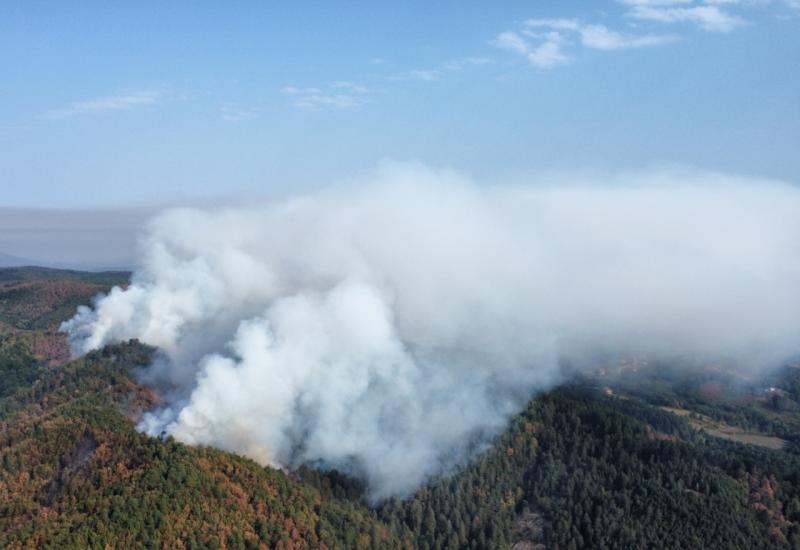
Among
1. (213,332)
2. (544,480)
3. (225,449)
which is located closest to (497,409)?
(544,480)

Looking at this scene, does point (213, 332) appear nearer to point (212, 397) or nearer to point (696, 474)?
point (212, 397)

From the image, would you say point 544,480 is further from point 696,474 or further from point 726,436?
point 726,436

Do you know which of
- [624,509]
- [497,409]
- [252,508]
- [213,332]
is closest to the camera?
[252,508]

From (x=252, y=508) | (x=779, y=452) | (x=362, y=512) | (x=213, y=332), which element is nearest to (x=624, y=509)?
(x=362, y=512)

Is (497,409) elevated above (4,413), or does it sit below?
above

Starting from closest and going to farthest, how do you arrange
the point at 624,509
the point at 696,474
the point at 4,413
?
the point at 624,509, the point at 696,474, the point at 4,413

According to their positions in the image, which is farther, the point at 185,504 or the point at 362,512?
the point at 362,512

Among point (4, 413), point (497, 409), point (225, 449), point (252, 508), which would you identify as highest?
point (252, 508)
